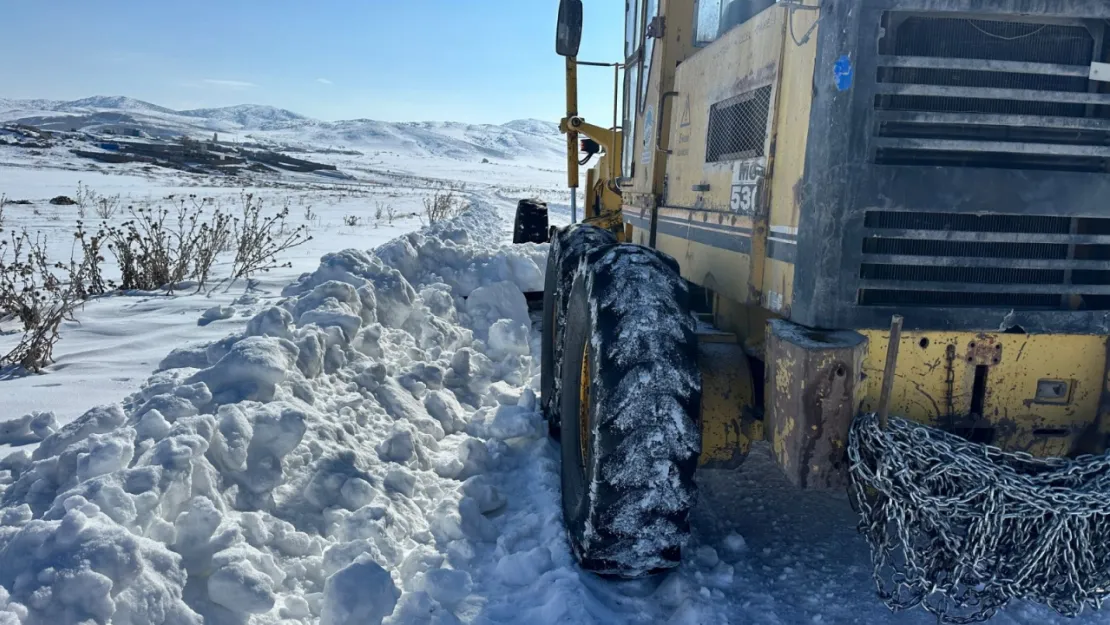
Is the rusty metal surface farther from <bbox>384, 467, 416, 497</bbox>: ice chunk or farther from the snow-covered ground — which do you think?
<bbox>384, 467, 416, 497</bbox>: ice chunk

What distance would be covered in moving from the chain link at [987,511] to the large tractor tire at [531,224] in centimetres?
951

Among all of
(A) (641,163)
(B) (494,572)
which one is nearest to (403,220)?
(A) (641,163)

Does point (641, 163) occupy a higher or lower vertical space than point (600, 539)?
higher

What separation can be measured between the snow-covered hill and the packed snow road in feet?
308

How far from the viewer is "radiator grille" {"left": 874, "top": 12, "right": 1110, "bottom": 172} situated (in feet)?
8.39

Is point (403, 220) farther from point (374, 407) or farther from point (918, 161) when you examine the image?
point (918, 161)

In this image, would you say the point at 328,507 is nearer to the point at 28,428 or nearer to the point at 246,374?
the point at 246,374

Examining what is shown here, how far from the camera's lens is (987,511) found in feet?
8.21

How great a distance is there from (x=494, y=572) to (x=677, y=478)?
87 centimetres

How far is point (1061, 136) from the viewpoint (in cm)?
266

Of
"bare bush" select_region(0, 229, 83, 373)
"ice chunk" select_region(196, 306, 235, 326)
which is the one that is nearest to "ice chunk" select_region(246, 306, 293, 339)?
"bare bush" select_region(0, 229, 83, 373)

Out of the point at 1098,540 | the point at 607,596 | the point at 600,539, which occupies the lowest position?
the point at 607,596

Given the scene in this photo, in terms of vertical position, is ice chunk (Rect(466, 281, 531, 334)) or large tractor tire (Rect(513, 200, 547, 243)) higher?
large tractor tire (Rect(513, 200, 547, 243))

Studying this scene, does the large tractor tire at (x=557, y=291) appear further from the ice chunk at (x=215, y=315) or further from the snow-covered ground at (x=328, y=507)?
the ice chunk at (x=215, y=315)
